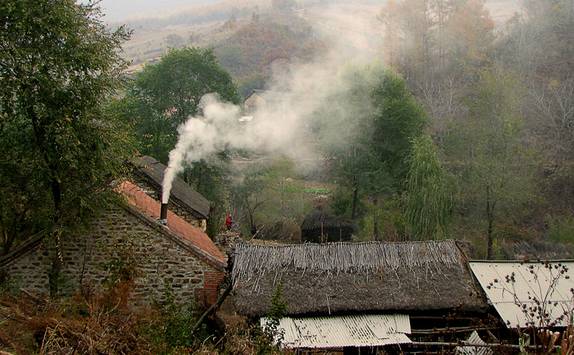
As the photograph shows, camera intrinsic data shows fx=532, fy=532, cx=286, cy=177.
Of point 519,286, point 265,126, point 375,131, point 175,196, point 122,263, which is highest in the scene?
point 265,126

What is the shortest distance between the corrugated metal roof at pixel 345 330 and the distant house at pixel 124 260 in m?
2.04

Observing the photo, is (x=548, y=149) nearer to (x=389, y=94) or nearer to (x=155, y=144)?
(x=389, y=94)

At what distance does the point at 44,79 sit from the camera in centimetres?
1053

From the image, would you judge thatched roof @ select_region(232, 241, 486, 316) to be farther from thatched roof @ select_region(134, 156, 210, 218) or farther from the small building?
the small building

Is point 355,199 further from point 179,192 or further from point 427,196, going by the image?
point 179,192

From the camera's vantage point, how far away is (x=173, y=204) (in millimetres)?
19844

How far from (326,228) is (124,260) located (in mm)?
18328

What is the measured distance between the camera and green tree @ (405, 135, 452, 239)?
81.1ft

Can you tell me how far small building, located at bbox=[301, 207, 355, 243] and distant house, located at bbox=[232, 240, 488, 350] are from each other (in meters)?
13.9

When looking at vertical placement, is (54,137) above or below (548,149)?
above

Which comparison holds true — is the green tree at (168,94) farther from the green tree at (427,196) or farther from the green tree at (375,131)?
the green tree at (427,196)

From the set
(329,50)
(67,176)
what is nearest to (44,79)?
(67,176)

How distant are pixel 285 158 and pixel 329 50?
127ft

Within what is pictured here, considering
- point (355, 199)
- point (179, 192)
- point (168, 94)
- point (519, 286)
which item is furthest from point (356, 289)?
point (168, 94)
